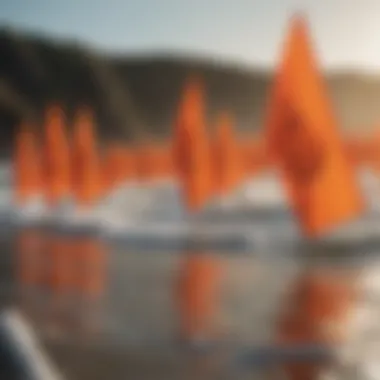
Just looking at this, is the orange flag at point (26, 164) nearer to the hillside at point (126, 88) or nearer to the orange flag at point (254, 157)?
the hillside at point (126, 88)

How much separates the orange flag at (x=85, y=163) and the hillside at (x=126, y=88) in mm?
22

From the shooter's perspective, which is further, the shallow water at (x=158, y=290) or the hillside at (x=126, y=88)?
the hillside at (x=126, y=88)

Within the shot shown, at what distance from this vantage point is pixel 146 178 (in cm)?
140

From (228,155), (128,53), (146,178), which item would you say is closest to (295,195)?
(228,155)

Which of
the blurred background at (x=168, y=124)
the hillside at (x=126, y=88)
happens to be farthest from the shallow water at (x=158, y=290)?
the hillside at (x=126, y=88)

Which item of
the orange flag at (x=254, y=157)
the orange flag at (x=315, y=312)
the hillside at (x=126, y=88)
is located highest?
the hillside at (x=126, y=88)

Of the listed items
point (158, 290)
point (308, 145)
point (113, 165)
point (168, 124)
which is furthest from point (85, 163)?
point (308, 145)

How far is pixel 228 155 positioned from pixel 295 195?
0.13m

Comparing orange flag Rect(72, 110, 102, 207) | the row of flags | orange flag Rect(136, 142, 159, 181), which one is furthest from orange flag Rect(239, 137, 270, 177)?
orange flag Rect(72, 110, 102, 207)

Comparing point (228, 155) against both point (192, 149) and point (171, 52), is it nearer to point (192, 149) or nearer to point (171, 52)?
point (192, 149)

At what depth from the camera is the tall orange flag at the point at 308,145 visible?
4.44 ft

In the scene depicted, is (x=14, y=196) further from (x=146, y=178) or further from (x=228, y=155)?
(x=228, y=155)

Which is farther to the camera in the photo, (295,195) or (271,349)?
(295,195)

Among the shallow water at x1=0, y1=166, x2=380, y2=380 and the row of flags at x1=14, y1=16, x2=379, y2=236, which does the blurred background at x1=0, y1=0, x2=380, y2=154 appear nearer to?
the row of flags at x1=14, y1=16, x2=379, y2=236
